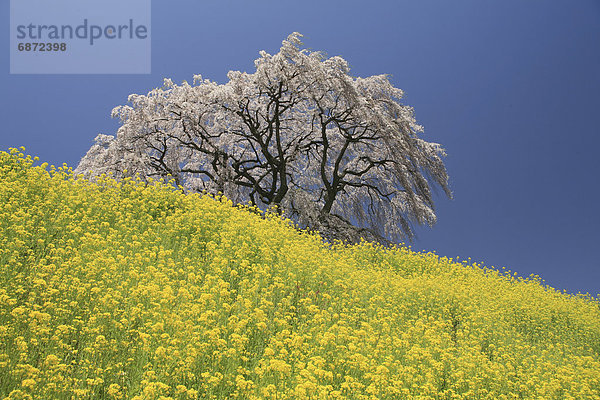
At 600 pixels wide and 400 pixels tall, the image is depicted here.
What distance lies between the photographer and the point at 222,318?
4.82 m

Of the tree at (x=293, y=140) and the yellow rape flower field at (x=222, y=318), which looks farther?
the tree at (x=293, y=140)

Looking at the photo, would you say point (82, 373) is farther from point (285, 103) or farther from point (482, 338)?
point (285, 103)

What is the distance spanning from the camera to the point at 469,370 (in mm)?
5074

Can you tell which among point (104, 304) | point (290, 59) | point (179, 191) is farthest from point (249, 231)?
point (290, 59)

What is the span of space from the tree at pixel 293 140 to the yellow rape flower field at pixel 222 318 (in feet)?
18.9

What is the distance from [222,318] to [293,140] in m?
14.3

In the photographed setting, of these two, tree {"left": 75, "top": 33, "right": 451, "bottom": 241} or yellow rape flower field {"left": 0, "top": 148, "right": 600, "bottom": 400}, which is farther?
tree {"left": 75, "top": 33, "right": 451, "bottom": 241}

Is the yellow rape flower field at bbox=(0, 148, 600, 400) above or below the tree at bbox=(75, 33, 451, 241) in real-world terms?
below

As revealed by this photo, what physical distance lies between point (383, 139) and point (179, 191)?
8960 millimetres

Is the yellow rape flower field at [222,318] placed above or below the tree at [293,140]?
below

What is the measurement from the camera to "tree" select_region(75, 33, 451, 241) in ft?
52.3

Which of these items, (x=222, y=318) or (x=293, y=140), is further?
(x=293, y=140)

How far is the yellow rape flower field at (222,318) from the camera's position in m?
3.55

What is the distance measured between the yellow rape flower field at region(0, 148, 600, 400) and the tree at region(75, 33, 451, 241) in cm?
575
